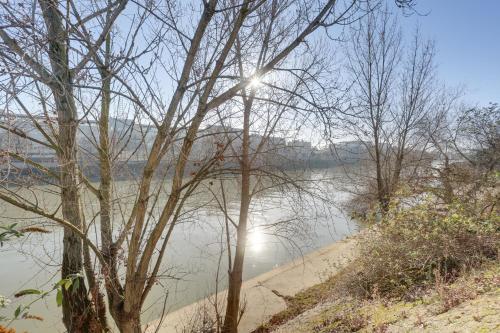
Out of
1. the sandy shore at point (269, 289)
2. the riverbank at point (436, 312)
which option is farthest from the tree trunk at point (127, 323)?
the riverbank at point (436, 312)

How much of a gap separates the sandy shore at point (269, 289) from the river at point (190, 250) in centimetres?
42

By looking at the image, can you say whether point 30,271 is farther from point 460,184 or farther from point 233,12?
point 460,184

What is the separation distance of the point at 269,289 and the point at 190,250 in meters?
3.54

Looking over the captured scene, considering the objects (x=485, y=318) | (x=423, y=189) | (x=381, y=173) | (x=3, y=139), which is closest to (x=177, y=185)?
(x=3, y=139)

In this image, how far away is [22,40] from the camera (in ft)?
6.26

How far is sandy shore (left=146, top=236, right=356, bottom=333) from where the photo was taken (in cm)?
626

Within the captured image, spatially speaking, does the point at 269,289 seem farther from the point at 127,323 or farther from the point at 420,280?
the point at 127,323

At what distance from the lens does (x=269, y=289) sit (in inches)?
303

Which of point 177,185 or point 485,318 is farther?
point 177,185

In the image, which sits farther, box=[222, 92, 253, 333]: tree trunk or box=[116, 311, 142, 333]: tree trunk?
box=[222, 92, 253, 333]: tree trunk

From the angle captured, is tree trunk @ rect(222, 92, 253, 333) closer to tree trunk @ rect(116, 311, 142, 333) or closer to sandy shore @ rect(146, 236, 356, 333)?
sandy shore @ rect(146, 236, 356, 333)

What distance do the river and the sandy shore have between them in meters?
0.42

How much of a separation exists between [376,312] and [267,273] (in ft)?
17.6

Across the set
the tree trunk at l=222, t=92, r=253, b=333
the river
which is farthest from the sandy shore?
the tree trunk at l=222, t=92, r=253, b=333
